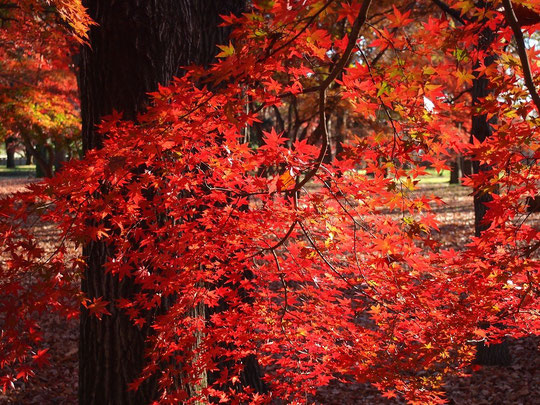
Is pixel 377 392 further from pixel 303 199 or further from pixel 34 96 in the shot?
pixel 34 96

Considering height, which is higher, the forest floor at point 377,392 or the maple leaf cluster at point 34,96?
the maple leaf cluster at point 34,96

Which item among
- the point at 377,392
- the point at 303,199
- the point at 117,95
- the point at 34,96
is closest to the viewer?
the point at 303,199

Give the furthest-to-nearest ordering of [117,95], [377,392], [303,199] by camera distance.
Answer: [377,392] → [117,95] → [303,199]

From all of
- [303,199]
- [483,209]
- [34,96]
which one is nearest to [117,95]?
[303,199]

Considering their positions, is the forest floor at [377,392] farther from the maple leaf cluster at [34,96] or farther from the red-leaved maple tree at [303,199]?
the maple leaf cluster at [34,96]

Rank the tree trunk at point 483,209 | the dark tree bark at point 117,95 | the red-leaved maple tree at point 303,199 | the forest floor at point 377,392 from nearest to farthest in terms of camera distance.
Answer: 1. the red-leaved maple tree at point 303,199
2. the dark tree bark at point 117,95
3. the forest floor at point 377,392
4. the tree trunk at point 483,209

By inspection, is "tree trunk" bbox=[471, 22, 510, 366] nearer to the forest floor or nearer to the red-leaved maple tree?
the forest floor

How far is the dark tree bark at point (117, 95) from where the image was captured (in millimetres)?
3738

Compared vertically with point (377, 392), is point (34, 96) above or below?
above

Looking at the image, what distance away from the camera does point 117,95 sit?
3781 mm

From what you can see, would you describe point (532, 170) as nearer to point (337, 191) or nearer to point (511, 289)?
point (511, 289)

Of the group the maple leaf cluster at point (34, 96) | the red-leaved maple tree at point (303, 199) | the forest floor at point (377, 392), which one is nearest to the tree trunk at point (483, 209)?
the forest floor at point (377, 392)

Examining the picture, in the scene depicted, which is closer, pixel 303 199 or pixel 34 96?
pixel 303 199

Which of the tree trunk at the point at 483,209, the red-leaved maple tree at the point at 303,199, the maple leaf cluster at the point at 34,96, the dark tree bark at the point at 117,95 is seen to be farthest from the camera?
the maple leaf cluster at the point at 34,96
